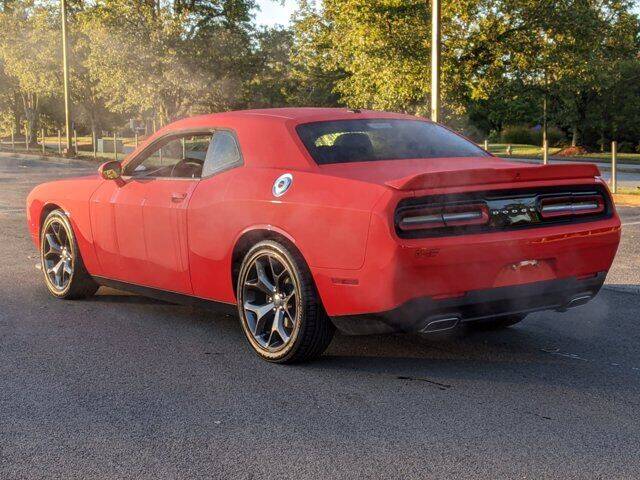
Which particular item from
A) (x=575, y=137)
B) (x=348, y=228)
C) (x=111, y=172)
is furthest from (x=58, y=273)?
(x=575, y=137)

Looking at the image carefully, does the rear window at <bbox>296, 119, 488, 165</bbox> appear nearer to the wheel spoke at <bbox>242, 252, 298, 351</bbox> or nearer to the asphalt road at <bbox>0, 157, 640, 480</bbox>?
the wheel spoke at <bbox>242, 252, 298, 351</bbox>

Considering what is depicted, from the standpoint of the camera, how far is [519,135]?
5841 cm

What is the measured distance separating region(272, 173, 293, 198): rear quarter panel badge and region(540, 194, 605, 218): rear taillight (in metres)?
1.42

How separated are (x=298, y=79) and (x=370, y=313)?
37.0 metres

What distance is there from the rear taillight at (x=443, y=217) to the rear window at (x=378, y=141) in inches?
33.6

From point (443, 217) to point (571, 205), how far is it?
3.10ft

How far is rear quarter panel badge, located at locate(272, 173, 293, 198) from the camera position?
498cm

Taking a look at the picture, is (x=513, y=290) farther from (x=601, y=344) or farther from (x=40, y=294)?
(x=40, y=294)

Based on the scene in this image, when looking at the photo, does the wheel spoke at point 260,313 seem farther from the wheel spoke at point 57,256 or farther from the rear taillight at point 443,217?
the wheel spoke at point 57,256

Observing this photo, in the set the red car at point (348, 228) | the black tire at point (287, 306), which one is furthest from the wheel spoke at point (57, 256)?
the black tire at point (287, 306)

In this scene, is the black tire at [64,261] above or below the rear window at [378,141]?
below

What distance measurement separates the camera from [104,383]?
186 inches

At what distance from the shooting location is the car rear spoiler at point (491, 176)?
447 centimetres

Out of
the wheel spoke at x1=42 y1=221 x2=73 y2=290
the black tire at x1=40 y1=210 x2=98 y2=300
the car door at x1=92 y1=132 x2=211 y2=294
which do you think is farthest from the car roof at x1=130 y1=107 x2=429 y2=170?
the wheel spoke at x1=42 y1=221 x2=73 y2=290
